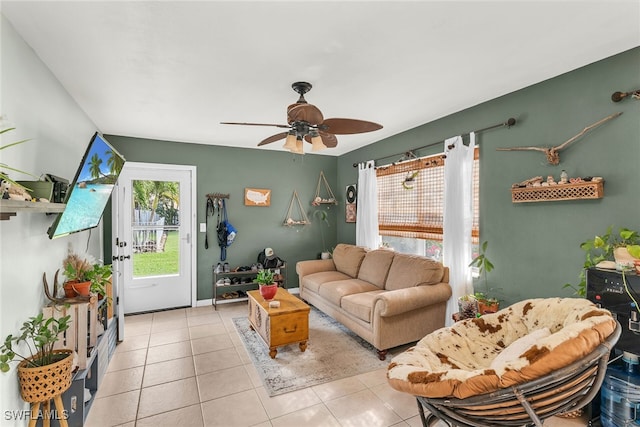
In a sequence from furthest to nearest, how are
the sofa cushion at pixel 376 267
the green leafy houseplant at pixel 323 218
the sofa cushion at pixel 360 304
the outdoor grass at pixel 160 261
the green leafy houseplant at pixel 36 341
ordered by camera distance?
the green leafy houseplant at pixel 323 218, the outdoor grass at pixel 160 261, the sofa cushion at pixel 376 267, the sofa cushion at pixel 360 304, the green leafy houseplant at pixel 36 341

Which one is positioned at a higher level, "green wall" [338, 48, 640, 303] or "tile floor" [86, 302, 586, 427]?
"green wall" [338, 48, 640, 303]

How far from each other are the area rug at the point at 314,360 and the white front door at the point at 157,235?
4.80 ft

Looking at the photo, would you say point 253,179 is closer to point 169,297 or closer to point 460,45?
point 169,297

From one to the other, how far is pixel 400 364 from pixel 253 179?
157 inches

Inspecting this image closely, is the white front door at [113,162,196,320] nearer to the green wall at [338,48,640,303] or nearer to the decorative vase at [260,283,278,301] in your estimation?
the decorative vase at [260,283,278,301]

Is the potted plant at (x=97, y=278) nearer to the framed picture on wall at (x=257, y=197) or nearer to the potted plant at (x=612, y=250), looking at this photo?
the framed picture on wall at (x=257, y=197)

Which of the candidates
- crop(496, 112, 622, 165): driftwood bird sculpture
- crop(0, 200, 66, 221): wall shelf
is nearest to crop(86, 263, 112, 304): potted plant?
crop(0, 200, 66, 221): wall shelf

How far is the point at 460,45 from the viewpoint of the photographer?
6.35 feet

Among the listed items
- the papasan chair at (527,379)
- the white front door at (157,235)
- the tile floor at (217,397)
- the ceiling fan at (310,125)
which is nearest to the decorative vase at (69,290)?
the tile floor at (217,397)

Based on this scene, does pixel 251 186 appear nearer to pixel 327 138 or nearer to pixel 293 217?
pixel 293 217

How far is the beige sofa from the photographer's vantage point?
2.88 metres

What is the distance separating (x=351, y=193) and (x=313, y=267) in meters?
1.40

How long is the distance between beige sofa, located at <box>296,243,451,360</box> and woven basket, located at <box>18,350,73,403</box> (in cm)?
231

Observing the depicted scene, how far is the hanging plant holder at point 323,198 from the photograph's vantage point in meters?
5.28
